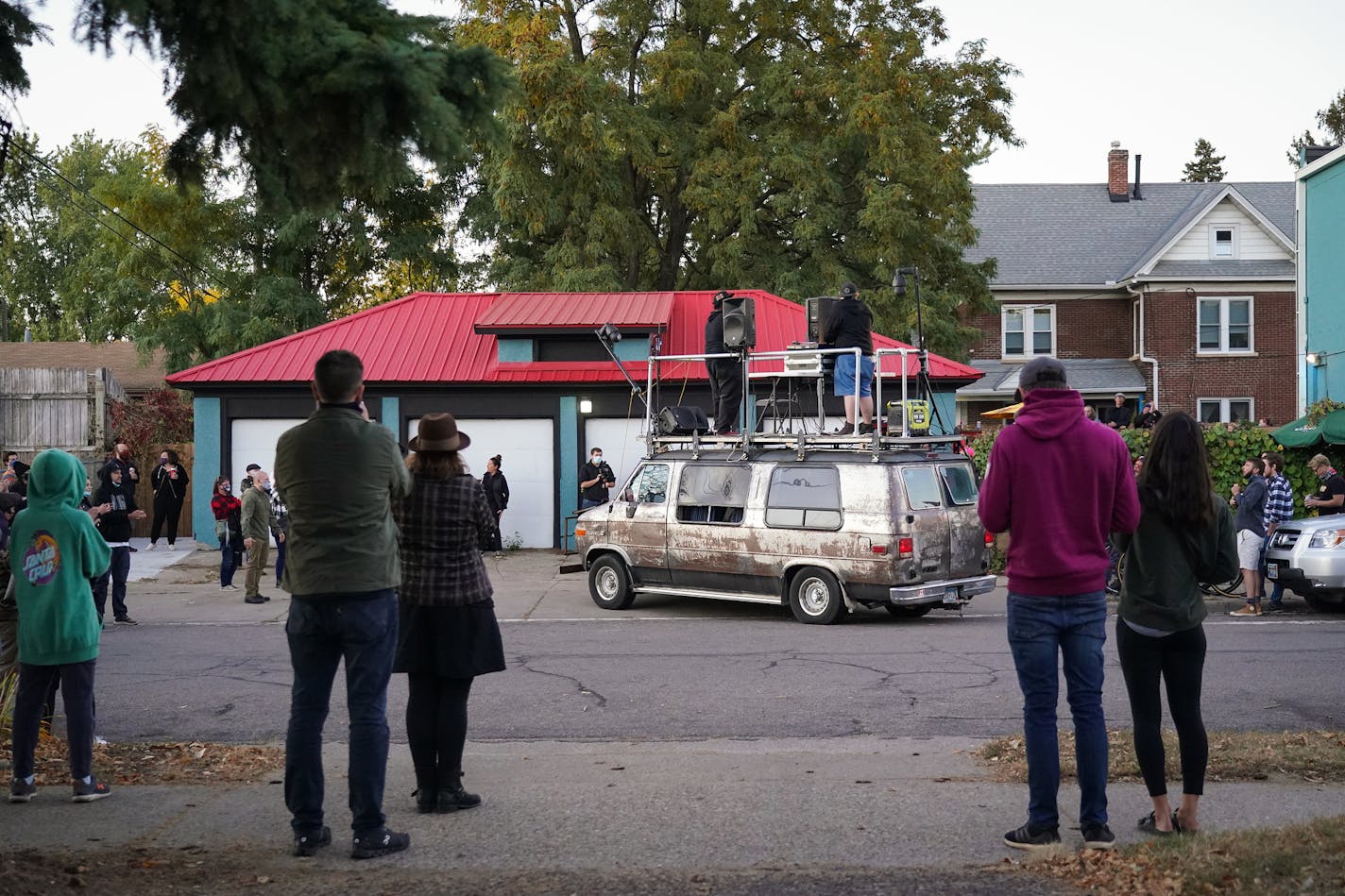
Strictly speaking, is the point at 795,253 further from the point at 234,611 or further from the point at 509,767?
the point at 509,767

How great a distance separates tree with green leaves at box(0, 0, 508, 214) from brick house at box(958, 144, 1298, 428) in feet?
113

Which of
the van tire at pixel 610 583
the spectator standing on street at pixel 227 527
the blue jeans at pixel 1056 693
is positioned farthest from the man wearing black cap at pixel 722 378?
the blue jeans at pixel 1056 693

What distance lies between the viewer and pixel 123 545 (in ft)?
47.5

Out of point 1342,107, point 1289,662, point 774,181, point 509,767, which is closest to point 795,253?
point 774,181

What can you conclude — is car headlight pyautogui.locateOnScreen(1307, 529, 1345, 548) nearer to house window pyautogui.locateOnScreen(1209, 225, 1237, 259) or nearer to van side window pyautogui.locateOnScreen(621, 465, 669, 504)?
van side window pyautogui.locateOnScreen(621, 465, 669, 504)

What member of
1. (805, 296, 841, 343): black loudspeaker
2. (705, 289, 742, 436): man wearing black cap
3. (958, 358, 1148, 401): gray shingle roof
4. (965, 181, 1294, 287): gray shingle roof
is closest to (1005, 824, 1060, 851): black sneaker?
(805, 296, 841, 343): black loudspeaker

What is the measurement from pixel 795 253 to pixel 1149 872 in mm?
26481

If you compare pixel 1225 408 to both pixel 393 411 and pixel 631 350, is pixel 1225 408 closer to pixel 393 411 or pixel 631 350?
pixel 631 350

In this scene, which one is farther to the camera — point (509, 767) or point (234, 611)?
point (234, 611)

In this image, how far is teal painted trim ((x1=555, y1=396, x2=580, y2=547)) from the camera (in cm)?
2516

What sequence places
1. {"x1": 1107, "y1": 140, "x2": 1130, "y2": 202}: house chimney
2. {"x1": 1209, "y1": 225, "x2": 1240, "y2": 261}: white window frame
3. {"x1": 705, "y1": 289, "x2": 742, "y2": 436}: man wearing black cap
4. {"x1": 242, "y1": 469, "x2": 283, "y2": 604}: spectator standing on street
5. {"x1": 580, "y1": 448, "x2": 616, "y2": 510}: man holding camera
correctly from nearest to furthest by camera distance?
{"x1": 705, "y1": 289, "x2": 742, "y2": 436}: man wearing black cap < {"x1": 242, "y1": 469, "x2": 283, "y2": 604}: spectator standing on street < {"x1": 580, "y1": 448, "x2": 616, "y2": 510}: man holding camera < {"x1": 1209, "y1": 225, "x2": 1240, "y2": 261}: white window frame < {"x1": 1107, "y1": 140, "x2": 1130, "y2": 202}: house chimney

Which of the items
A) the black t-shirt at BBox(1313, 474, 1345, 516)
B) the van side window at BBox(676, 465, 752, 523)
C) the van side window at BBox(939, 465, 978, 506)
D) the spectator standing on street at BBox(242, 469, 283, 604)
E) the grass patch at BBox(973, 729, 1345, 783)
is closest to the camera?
the grass patch at BBox(973, 729, 1345, 783)

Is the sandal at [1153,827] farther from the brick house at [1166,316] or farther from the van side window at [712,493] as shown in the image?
the brick house at [1166,316]

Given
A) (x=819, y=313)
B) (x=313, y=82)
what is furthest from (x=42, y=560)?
(x=819, y=313)
